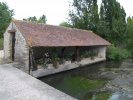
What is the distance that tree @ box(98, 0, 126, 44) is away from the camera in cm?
3064

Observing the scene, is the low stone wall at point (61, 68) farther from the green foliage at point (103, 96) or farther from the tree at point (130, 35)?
the tree at point (130, 35)

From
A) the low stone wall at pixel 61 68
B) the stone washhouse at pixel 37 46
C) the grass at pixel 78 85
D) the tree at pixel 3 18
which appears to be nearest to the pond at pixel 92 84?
the grass at pixel 78 85

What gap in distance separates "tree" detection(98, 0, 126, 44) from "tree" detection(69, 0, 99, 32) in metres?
1.10

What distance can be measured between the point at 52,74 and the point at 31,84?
6.81 m

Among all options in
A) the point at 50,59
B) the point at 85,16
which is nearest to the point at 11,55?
the point at 50,59

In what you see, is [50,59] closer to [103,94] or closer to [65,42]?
[65,42]

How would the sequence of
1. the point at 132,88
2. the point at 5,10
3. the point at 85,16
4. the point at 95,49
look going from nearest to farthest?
1. the point at 132,88
2. the point at 95,49
3. the point at 85,16
4. the point at 5,10

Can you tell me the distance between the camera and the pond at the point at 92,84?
39.4ft

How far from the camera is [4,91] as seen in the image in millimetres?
8914

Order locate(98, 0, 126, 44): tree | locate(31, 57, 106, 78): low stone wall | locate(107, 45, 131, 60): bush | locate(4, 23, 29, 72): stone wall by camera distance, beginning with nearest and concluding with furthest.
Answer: locate(4, 23, 29, 72): stone wall → locate(31, 57, 106, 78): low stone wall → locate(107, 45, 131, 60): bush → locate(98, 0, 126, 44): tree

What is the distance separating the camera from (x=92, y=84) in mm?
14766

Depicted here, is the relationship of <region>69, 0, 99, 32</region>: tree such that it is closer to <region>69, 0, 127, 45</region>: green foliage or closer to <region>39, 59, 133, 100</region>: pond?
<region>69, 0, 127, 45</region>: green foliage

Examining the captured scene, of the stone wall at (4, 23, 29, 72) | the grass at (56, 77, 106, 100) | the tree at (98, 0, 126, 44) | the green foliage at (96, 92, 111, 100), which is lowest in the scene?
the grass at (56, 77, 106, 100)

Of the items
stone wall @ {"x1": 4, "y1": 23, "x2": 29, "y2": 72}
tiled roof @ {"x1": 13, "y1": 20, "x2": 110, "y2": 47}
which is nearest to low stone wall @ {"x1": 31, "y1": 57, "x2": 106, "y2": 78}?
stone wall @ {"x1": 4, "y1": 23, "x2": 29, "y2": 72}
